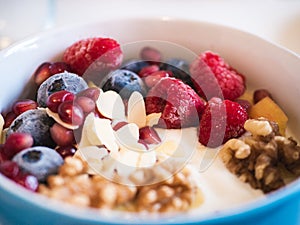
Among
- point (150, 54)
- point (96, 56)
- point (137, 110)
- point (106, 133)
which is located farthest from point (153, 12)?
point (106, 133)

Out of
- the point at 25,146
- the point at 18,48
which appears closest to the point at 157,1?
the point at 18,48

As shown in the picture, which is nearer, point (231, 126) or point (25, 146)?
point (25, 146)

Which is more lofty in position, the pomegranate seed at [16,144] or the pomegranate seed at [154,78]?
the pomegranate seed at [154,78]

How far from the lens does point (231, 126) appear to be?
968 mm

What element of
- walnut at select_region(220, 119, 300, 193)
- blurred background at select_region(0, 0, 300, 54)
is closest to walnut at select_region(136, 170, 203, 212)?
walnut at select_region(220, 119, 300, 193)

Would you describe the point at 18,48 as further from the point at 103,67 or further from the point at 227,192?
the point at 227,192

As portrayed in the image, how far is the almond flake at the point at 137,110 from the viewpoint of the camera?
39.4 inches

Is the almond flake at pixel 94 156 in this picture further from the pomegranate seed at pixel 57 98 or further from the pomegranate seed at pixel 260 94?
the pomegranate seed at pixel 260 94

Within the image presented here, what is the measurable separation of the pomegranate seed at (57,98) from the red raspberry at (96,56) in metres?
0.16

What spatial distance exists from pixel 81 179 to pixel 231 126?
338 millimetres

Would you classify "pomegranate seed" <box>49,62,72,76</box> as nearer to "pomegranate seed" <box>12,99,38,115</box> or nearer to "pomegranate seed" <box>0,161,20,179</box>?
"pomegranate seed" <box>12,99,38,115</box>

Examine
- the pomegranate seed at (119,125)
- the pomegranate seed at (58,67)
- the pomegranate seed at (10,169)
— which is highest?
the pomegranate seed at (58,67)

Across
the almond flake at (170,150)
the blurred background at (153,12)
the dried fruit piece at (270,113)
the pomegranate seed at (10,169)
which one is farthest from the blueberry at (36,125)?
the blurred background at (153,12)

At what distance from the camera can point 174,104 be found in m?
1.00
